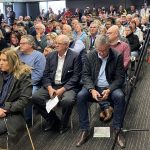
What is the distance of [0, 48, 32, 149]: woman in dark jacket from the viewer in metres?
2.71

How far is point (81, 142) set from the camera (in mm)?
3191

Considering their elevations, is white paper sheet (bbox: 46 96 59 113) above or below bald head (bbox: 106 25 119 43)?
below

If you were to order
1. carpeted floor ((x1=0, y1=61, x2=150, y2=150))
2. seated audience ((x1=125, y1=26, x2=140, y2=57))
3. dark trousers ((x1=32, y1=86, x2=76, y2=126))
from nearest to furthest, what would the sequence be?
carpeted floor ((x1=0, y1=61, x2=150, y2=150)) < dark trousers ((x1=32, y1=86, x2=76, y2=126)) < seated audience ((x1=125, y1=26, x2=140, y2=57))

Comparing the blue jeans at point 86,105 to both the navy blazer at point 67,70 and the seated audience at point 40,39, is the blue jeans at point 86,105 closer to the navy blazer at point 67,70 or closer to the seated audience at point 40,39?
the navy blazer at point 67,70

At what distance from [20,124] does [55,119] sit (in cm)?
79

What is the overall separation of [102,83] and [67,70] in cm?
46

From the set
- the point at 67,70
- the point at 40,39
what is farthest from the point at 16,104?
the point at 40,39

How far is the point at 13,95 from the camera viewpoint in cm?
281

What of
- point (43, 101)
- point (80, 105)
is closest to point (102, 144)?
point (80, 105)

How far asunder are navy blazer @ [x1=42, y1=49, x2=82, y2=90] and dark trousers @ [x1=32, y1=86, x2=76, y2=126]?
0.35 feet

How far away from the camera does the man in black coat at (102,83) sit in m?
3.16

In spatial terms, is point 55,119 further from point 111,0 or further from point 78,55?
point 111,0

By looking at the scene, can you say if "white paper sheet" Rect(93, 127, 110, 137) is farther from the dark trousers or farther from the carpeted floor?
the dark trousers

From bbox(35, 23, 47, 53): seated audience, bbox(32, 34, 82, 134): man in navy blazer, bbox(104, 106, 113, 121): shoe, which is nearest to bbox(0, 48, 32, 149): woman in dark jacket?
bbox(32, 34, 82, 134): man in navy blazer
